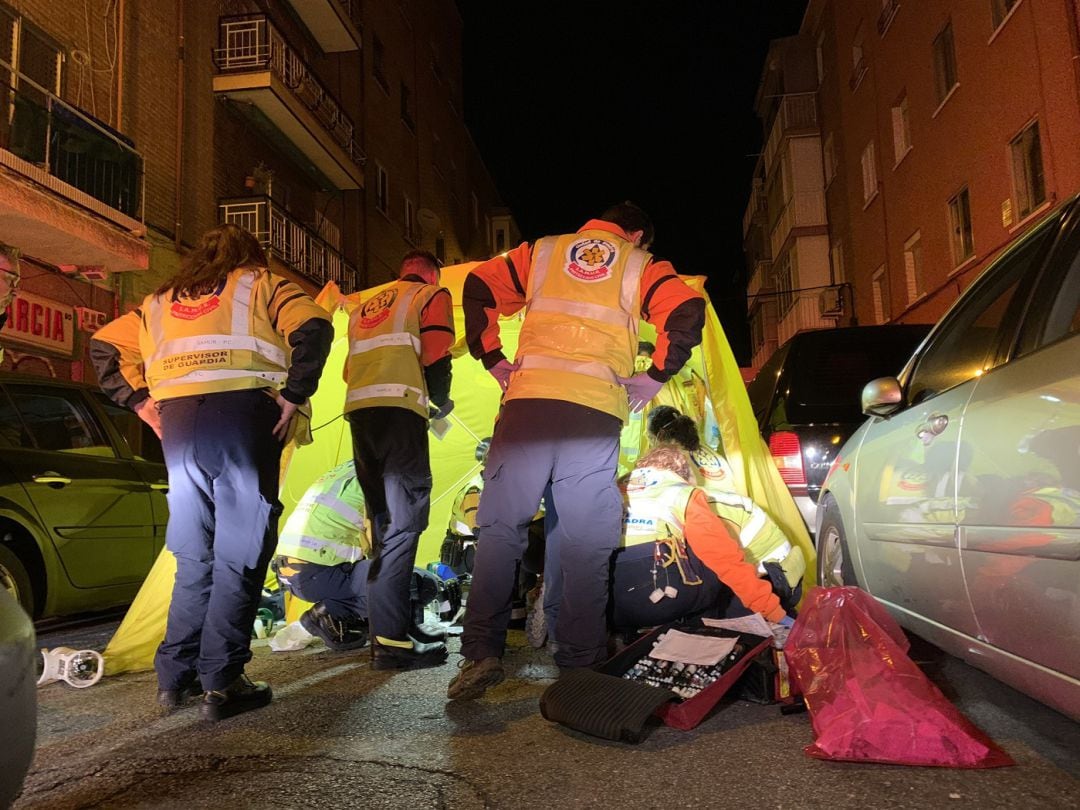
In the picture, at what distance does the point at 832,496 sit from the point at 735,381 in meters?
1.04

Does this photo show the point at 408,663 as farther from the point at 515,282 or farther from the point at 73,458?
the point at 73,458

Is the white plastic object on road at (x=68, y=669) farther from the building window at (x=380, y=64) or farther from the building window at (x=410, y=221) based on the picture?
the building window at (x=410, y=221)

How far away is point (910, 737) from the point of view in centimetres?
208

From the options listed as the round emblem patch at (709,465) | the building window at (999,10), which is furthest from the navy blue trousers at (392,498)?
the building window at (999,10)

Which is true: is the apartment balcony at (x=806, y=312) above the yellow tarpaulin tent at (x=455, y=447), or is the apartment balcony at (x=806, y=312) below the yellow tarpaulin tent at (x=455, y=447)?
above

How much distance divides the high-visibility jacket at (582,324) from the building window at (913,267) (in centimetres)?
1435

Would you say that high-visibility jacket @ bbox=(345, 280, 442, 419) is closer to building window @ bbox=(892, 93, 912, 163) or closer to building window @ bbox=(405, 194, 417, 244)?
building window @ bbox=(892, 93, 912, 163)

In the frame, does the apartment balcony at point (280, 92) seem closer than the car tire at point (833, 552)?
No

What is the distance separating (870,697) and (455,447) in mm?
4392

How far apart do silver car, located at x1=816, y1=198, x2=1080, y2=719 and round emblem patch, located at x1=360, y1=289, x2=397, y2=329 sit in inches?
89.8

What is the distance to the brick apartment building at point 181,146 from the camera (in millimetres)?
9117

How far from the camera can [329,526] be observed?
411cm

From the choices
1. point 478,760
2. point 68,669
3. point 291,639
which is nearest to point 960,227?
point 291,639

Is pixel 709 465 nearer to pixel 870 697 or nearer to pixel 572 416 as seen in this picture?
pixel 572 416
